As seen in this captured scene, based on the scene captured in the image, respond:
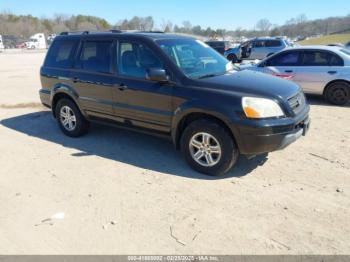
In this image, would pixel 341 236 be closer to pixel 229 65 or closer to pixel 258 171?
pixel 258 171

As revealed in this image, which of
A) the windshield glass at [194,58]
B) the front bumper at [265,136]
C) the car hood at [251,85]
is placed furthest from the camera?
the windshield glass at [194,58]

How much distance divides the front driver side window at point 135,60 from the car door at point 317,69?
5.26m

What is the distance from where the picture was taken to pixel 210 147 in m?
4.32

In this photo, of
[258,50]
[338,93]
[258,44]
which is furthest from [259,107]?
[258,44]

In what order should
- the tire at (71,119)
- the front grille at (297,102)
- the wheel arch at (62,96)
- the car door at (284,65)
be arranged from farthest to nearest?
the car door at (284,65)
the tire at (71,119)
the wheel arch at (62,96)
the front grille at (297,102)

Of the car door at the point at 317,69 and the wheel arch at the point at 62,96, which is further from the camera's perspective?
the car door at the point at 317,69

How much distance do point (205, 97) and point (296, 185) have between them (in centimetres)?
157

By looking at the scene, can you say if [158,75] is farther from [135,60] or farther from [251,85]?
[251,85]

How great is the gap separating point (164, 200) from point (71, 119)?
314 cm

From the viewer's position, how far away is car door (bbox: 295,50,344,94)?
8227 mm

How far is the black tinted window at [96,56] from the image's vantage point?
527 centimetres

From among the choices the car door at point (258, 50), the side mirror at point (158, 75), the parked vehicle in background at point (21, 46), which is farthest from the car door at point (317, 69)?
the parked vehicle in background at point (21, 46)

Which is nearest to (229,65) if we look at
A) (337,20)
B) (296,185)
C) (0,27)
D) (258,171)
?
(258,171)

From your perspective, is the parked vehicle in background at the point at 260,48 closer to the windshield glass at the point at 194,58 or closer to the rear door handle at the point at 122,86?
the windshield glass at the point at 194,58
